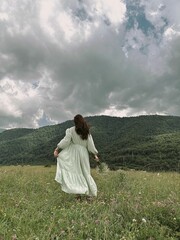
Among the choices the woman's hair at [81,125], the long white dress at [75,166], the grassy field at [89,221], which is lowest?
the grassy field at [89,221]

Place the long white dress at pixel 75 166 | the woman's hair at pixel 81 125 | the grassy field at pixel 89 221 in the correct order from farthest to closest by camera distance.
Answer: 1. the woman's hair at pixel 81 125
2. the long white dress at pixel 75 166
3. the grassy field at pixel 89 221

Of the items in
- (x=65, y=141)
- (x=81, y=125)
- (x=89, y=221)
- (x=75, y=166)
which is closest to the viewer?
(x=89, y=221)

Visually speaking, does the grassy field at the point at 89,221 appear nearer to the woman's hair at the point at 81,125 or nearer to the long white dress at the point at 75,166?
the long white dress at the point at 75,166

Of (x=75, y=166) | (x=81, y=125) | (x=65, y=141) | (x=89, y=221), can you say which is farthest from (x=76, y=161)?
(x=89, y=221)

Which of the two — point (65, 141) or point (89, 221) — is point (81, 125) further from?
point (89, 221)

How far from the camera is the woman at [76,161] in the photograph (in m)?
10.9

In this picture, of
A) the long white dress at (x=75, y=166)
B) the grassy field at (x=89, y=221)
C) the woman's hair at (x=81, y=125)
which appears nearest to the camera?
the grassy field at (x=89, y=221)

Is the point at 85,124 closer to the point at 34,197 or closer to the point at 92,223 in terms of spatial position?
the point at 34,197

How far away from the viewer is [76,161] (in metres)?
11.4

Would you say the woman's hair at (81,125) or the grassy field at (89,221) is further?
the woman's hair at (81,125)

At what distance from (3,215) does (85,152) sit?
5.26 meters

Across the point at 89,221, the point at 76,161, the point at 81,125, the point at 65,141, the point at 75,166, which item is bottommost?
the point at 89,221

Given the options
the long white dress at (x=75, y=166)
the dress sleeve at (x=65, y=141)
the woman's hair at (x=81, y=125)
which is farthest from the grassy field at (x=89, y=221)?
the woman's hair at (x=81, y=125)

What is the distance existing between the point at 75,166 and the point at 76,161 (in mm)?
161
